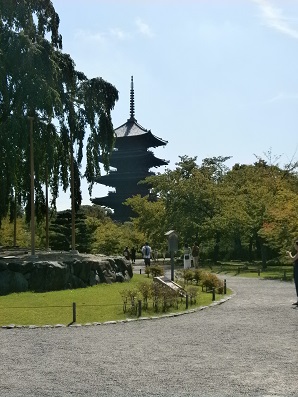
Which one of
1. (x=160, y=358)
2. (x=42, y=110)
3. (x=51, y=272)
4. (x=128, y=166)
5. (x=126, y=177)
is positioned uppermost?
(x=128, y=166)

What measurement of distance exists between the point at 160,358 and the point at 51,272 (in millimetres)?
9987

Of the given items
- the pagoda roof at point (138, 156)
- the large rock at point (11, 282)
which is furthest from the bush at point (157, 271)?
the pagoda roof at point (138, 156)

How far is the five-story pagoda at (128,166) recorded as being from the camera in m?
61.3

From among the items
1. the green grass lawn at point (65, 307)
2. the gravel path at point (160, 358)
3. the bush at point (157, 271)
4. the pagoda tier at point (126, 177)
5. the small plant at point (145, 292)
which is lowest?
the gravel path at point (160, 358)

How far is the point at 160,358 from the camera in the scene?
8.00 meters

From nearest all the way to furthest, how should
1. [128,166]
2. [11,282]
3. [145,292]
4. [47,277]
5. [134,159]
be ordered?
[145,292], [11,282], [47,277], [134,159], [128,166]

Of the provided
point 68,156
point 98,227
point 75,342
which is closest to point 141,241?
point 98,227

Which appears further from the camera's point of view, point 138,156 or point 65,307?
point 138,156

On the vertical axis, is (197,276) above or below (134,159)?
below

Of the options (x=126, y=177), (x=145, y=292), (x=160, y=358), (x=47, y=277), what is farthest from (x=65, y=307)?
(x=126, y=177)

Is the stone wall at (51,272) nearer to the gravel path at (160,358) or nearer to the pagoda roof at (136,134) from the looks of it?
the gravel path at (160,358)

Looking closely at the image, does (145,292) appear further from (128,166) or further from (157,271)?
(128,166)

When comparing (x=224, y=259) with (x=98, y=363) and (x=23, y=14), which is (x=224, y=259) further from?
(x=98, y=363)

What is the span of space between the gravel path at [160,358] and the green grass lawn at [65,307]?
941 mm
